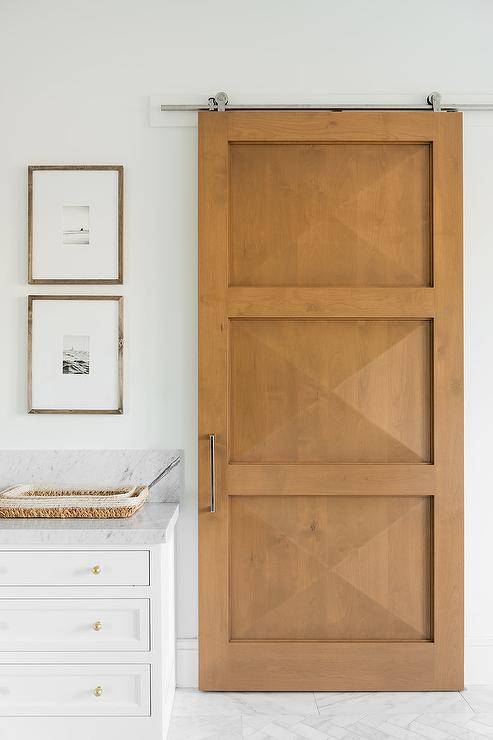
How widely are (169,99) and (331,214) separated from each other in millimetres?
782

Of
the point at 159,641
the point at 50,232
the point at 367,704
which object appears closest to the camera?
the point at 159,641

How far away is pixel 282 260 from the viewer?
2383 mm

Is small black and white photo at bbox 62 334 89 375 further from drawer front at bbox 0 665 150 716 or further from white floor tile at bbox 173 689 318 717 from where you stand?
white floor tile at bbox 173 689 318 717

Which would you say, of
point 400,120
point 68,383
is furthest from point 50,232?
point 400,120

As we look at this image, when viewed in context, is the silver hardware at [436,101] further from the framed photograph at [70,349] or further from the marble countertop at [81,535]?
the marble countertop at [81,535]

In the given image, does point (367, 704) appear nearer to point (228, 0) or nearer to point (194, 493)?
point (194, 493)

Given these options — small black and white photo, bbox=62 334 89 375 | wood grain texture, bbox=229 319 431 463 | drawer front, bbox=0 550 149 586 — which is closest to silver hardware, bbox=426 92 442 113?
wood grain texture, bbox=229 319 431 463

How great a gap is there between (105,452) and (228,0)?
1.85m

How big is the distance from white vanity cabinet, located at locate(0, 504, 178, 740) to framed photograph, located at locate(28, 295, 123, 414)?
0.59 meters

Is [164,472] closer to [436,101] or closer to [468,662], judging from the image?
[468,662]

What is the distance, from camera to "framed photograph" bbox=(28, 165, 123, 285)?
7.85 feet

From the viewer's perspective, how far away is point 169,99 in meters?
2.41

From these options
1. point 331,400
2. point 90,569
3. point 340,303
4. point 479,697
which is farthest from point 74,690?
point 340,303

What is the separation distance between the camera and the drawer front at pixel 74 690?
1.95m
